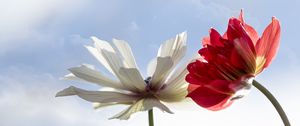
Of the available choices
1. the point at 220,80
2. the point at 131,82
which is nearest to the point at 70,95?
the point at 131,82

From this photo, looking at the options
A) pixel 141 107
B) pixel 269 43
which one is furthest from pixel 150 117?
pixel 269 43

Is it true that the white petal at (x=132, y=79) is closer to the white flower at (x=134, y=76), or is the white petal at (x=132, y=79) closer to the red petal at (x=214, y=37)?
the white flower at (x=134, y=76)

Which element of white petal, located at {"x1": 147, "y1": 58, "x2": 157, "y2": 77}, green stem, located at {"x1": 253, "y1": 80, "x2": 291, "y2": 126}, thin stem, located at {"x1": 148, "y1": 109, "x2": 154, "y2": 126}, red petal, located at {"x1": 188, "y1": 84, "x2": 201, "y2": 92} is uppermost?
white petal, located at {"x1": 147, "y1": 58, "x2": 157, "y2": 77}

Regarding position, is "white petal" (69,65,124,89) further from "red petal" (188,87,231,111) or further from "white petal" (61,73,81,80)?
"red petal" (188,87,231,111)

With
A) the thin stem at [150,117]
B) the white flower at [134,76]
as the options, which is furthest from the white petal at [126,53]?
the thin stem at [150,117]

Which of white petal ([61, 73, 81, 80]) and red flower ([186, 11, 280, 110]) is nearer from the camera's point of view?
red flower ([186, 11, 280, 110])

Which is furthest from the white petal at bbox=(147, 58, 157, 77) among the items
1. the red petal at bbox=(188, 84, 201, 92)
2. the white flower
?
the red petal at bbox=(188, 84, 201, 92)

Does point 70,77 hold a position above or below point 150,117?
above

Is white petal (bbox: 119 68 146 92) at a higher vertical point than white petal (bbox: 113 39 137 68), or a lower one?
lower

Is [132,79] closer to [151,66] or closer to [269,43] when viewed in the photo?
[151,66]
